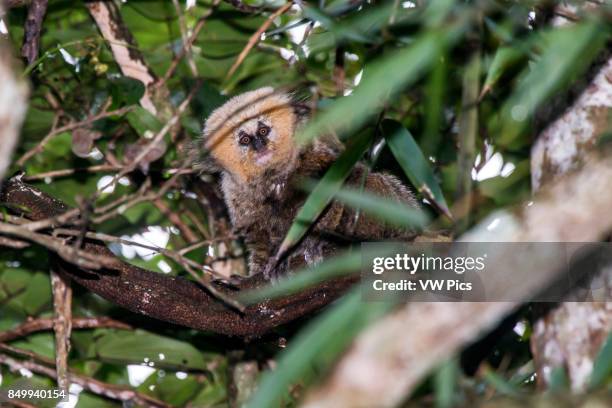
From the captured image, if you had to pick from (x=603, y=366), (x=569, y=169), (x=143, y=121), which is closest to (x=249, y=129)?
(x=143, y=121)

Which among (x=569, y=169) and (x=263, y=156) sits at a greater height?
(x=263, y=156)

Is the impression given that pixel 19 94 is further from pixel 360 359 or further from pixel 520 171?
pixel 520 171

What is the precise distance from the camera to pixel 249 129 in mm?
4898

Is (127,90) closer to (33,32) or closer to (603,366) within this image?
(33,32)

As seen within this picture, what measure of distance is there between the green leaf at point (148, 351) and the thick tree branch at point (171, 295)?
943 millimetres

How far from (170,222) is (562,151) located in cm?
269

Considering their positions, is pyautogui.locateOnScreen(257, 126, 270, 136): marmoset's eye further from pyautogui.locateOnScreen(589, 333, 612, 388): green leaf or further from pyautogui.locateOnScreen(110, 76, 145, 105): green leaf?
pyautogui.locateOnScreen(589, 333, 612, 388): green leaf

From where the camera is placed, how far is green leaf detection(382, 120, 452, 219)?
278 centimetres

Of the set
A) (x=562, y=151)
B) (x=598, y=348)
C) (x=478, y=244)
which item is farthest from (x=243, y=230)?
(x=478, y=244)

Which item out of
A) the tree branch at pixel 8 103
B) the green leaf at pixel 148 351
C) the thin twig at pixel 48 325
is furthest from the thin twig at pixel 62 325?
the tree branch at pixel 8 103

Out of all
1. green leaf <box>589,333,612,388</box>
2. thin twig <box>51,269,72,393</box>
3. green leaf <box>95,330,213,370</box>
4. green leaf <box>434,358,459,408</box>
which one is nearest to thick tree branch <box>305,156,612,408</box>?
green leaf <box>434,358,459,408</box>

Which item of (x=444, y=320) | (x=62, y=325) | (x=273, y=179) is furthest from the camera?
(x=273, y=179)

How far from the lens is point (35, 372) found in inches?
178

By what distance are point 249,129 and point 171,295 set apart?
70.6 inches
